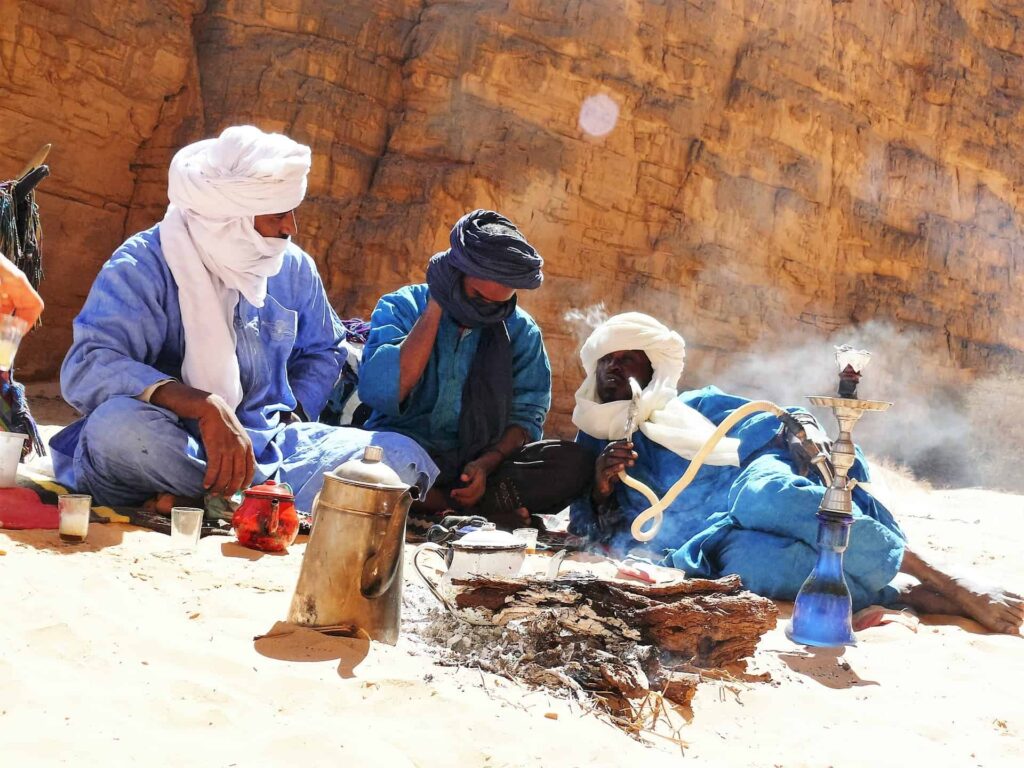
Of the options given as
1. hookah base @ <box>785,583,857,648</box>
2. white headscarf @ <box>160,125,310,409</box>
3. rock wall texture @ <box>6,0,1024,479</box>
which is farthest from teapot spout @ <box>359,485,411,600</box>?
rock wall texture @ <box>6,0,1024,479</box>

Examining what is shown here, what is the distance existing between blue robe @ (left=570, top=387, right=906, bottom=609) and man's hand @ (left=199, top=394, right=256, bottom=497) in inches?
66.4

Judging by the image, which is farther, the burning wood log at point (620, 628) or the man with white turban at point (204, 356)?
the man with white turban at point (204, 356)

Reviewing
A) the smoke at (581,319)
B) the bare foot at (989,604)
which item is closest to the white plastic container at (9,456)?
the bare foot at (989,604)

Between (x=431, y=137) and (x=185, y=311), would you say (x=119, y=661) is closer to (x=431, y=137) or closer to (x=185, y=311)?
(x=185, y=311)

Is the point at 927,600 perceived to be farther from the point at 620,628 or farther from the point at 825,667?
the point at 620,628

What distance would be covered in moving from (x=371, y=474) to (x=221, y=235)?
173 cm

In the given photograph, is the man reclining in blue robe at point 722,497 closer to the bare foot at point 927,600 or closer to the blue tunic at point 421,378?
the bare foot at point 927,600

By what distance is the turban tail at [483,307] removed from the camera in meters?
4.00

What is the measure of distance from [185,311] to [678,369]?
2.31 meters

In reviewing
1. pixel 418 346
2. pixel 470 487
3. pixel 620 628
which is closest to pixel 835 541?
pixel 620 628

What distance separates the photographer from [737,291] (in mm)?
10375

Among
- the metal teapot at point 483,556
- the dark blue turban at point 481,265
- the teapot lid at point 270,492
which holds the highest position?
the dark blue turban at point 481,265

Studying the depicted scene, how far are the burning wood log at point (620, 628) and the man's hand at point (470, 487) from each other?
1.78 metres

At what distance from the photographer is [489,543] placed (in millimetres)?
2512
